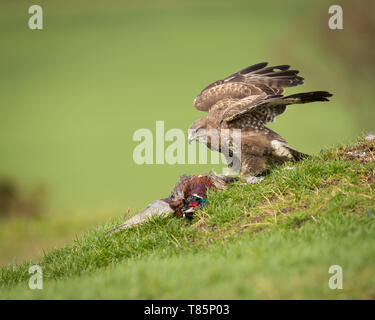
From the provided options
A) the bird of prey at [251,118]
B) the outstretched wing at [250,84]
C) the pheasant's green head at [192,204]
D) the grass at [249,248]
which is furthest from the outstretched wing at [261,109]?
the pheasant's green head at [192,204]

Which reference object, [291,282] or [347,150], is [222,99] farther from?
[291,282]

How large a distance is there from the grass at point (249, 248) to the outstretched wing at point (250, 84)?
5.38ft

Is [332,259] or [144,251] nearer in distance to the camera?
[332,259]

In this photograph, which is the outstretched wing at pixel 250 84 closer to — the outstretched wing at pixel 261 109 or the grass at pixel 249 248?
the outstretched wing at pixel 261 109

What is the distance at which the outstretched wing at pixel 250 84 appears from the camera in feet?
25.3

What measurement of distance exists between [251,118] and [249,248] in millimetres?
3158

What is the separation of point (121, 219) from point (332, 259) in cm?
389

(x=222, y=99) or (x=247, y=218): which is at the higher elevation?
(x=222, y=99)

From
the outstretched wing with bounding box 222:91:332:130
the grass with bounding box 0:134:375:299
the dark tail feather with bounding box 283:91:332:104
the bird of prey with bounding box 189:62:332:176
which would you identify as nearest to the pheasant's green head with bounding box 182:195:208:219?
the grass with bounding box 0:134:375:299

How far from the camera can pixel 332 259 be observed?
3717 millimetres
